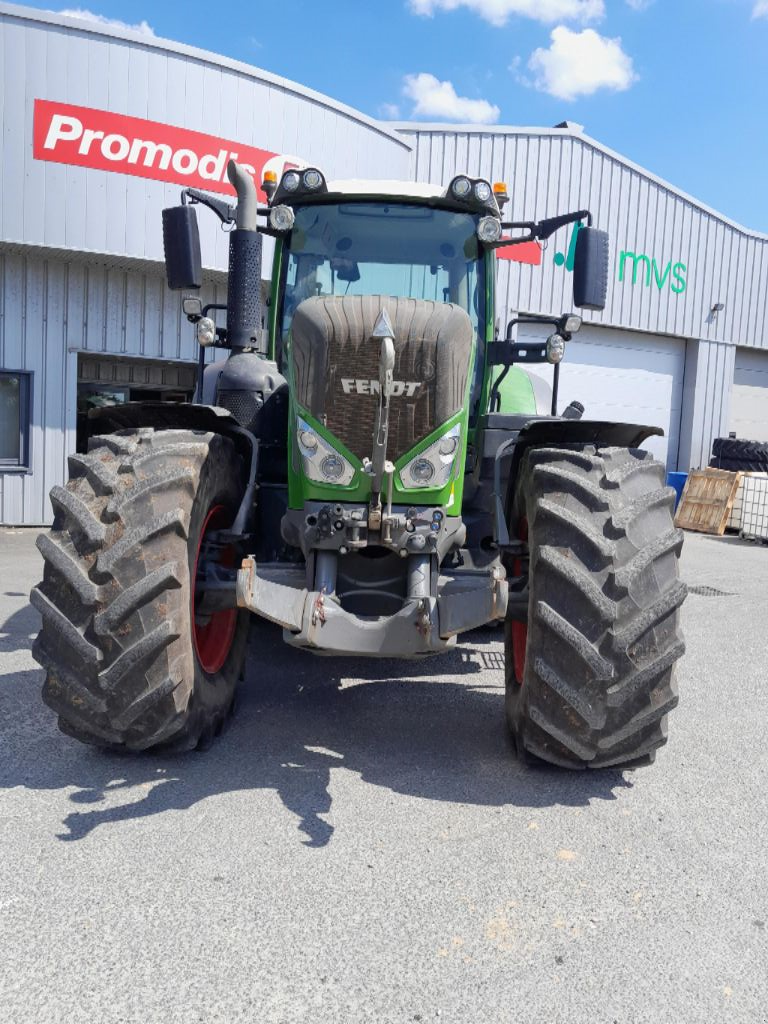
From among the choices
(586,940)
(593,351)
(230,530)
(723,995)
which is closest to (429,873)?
(586,940)

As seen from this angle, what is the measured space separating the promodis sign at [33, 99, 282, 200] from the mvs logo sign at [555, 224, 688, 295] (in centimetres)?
776

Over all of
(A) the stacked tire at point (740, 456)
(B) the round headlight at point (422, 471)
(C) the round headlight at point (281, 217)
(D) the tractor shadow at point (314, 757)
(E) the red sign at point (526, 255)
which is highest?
(E) the red sign at point (526, 255)

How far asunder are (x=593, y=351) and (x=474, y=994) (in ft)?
49.0

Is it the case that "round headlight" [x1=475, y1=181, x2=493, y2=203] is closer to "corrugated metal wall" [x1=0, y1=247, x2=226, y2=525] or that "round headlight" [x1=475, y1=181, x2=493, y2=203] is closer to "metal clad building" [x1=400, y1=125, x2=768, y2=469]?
"corrugated metal wall" [x1=0, y1=247, x2=226, y2=525]

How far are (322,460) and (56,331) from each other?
8.47 meters

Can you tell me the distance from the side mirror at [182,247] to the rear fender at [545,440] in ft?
6.12

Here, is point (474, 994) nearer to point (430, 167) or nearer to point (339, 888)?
point (339, 888)

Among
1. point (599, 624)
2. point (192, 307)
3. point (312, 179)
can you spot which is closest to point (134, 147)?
point (192, 307)

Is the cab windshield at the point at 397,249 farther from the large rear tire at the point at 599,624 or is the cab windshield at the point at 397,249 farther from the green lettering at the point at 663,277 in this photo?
the green lettering at the point at 663,277

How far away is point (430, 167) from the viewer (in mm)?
13703

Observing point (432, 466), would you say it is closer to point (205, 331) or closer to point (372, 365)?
point (372, 365)

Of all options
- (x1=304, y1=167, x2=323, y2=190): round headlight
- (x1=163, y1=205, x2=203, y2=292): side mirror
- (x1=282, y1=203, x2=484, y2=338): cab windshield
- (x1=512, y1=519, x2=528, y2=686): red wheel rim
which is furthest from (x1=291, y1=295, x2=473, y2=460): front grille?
(x1=163, y1=205, x2=203, y2=292): side mirror

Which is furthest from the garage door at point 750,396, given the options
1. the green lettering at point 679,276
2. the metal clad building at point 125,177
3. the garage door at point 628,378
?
the metal clad building at point 125,177

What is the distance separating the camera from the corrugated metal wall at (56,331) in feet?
34.1
